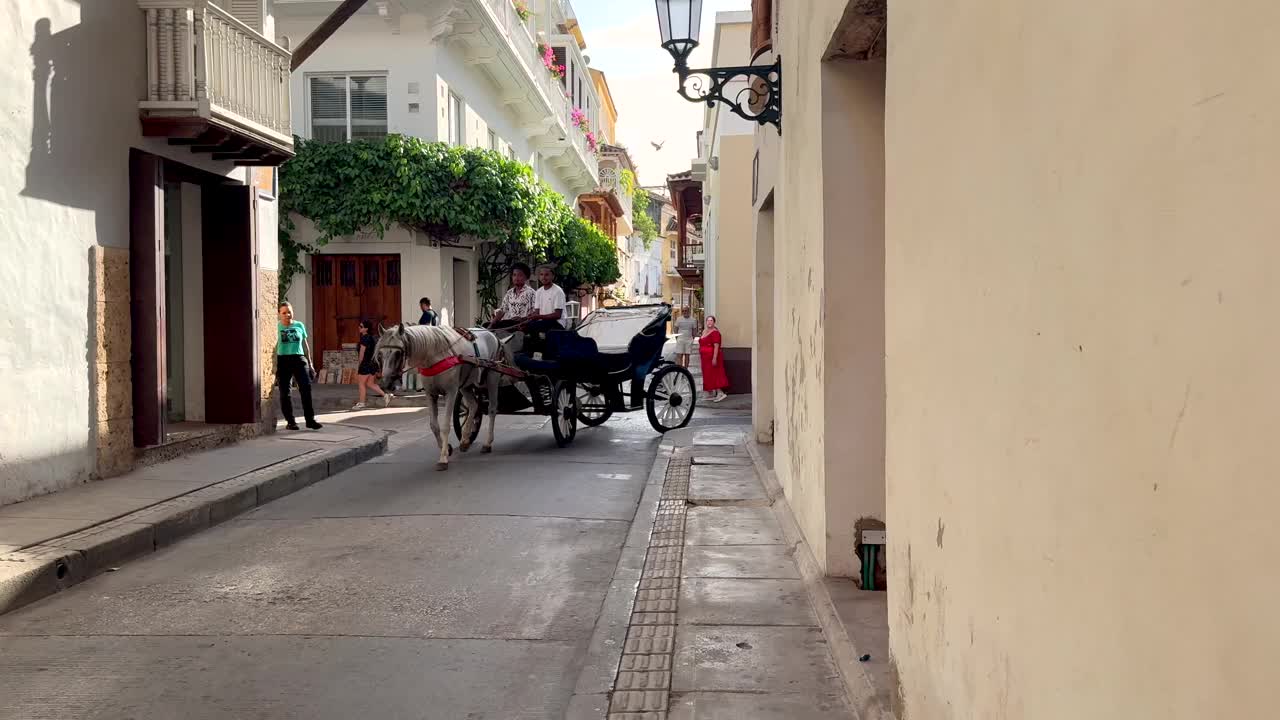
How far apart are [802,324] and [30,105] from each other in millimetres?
6752

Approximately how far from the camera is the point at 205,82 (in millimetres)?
11117

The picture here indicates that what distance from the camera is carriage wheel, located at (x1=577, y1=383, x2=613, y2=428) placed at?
13.6m

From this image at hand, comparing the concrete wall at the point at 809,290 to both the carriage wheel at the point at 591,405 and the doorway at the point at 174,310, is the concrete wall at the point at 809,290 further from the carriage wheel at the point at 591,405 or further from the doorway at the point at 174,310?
the doorway at the point at 174,310

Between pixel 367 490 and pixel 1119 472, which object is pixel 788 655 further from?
pixel 367 490

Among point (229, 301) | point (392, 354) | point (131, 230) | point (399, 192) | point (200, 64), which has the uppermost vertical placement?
point (200, 64)

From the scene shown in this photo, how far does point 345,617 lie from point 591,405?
27.0 ft

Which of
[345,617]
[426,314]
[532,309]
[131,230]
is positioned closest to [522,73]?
[426,314]

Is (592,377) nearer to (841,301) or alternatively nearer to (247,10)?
(247,10)

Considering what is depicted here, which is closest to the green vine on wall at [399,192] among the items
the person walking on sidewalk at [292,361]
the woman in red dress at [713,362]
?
the woman in red dress at [713,362]

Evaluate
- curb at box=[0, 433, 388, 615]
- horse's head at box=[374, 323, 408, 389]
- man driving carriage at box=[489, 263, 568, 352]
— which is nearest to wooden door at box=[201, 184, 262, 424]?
curb at box=[0, 433, 388, 615]

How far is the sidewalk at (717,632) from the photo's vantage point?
4.33 meters

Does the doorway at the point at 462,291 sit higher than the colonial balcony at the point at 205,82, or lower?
lower

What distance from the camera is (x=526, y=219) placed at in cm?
2262

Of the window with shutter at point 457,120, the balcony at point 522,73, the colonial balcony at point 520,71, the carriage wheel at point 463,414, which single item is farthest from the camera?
the window with shutter at point 457,120
